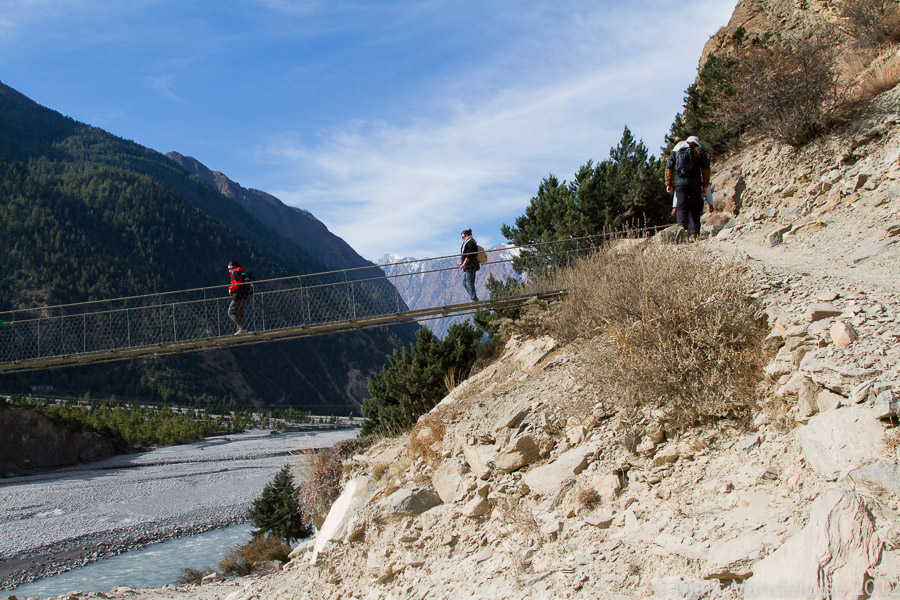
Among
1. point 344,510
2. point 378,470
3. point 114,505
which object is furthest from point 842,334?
point 114,505

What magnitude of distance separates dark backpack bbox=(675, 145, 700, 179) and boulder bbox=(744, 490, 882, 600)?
27.7ft

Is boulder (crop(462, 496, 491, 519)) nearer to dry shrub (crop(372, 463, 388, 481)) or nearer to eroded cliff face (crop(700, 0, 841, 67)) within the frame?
dry shrub (crop(372, 463, 388, 481))

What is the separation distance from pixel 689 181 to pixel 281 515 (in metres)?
14.0

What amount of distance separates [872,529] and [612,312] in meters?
4.03

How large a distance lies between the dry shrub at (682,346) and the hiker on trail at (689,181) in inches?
176

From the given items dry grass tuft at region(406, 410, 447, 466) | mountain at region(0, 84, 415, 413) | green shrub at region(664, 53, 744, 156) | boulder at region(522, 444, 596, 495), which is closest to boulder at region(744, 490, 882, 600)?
boulder at region(522, 444, 596, 495)

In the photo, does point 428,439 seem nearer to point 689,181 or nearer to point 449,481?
point 449,481

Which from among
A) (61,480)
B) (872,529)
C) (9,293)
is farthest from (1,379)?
(872,529)

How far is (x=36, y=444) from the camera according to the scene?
3434 centimetres

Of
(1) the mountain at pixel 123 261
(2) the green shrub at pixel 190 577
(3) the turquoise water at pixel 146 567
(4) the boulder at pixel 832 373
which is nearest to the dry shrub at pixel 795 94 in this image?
(4) the boulder at pixel 832 373

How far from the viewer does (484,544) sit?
5566 millimetres

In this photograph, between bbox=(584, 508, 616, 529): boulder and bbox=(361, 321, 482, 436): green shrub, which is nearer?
bbox=(584, 508, 616, 529): boulder

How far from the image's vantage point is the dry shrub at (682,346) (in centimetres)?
512

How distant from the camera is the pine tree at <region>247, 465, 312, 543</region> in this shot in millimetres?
17172
